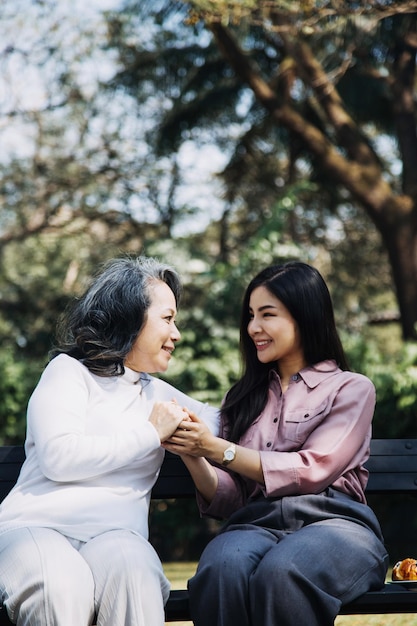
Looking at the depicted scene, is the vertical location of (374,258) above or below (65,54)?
below

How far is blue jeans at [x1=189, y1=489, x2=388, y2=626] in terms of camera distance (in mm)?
3066

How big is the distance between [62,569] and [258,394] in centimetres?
113

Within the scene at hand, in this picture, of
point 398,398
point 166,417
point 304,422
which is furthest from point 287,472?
point 398,398

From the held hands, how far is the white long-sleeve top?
0.08 metres

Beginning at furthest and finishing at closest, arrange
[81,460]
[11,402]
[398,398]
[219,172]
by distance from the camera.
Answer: [219,172] < [11,402] < [398,398] < [81,460]

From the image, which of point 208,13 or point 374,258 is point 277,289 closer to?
point 208,13

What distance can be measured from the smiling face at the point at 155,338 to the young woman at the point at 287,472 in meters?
0.33

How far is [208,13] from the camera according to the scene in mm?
7441

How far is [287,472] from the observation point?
3.38m

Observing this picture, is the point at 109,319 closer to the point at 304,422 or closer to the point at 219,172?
the point at 304,422

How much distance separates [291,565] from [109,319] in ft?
4.00

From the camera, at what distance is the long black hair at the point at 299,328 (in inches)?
148

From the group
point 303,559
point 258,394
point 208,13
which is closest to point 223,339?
point 208,13

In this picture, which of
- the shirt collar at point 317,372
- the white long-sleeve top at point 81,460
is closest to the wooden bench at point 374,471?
the white long-sleeve top at point 81,460
